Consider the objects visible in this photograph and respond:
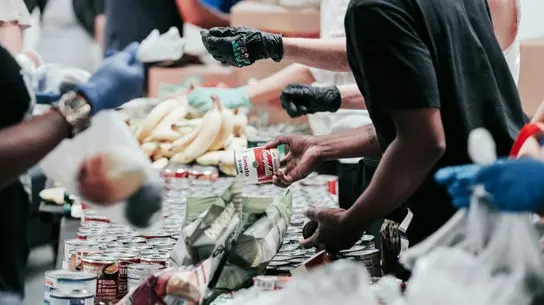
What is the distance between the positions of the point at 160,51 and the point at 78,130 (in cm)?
33

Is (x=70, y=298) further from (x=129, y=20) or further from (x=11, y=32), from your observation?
(x=129, y=20)

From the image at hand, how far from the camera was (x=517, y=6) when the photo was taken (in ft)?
9.21

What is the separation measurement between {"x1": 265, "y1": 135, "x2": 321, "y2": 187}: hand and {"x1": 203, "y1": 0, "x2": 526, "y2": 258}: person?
A: 33 centimetres

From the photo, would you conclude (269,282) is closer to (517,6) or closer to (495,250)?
(495,250)

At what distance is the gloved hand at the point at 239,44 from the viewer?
271cm

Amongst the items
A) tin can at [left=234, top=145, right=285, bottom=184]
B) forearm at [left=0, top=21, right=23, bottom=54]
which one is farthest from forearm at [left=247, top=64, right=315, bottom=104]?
forearm at [left=0, top=21, right=23, bottom=54]

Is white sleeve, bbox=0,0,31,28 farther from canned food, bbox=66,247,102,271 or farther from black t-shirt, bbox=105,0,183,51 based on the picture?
black t-shirt, bbox=105,0,183,51

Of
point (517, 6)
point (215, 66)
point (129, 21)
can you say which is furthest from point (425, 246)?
point (129, 21)

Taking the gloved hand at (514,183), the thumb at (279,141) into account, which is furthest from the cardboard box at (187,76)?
the gloved hand at (514,183)

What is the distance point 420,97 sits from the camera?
1.93m

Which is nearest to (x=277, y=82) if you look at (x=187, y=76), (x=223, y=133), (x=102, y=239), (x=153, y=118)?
(x=223, y=133)

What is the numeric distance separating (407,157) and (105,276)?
32.0 inches

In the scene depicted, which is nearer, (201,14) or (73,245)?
(73,245)

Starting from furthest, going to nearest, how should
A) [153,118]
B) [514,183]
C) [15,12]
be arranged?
1. [153,118]
2. [15,12]
3. [514,183]
